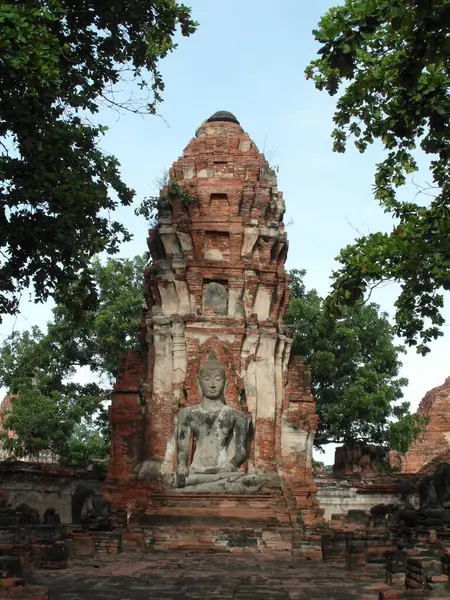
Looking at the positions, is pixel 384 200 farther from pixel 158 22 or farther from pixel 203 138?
pixel 203 138

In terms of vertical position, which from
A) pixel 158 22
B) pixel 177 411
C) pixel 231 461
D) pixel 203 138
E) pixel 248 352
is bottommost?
pixel 231 461

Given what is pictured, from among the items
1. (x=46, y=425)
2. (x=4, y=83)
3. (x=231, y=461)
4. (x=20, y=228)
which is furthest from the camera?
(x=46, y=425)

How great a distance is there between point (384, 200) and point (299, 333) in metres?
14.4

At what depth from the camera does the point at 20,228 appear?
31.5 ft

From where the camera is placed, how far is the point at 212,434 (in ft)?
48.4

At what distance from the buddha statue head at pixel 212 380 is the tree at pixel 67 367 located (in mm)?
10107

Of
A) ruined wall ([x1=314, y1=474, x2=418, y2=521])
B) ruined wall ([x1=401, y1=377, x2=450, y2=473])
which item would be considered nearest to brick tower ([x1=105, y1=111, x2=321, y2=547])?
ruined wall ([x1=314, y1=474, x2=418, y2=521])

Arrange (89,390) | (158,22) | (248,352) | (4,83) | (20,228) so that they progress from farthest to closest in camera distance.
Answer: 1. (89,390)
2. (248,352)
3. (158,22)
4. (20,228)
5. (4,83)

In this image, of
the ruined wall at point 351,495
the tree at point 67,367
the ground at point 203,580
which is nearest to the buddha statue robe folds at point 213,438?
the ground at point 203,580

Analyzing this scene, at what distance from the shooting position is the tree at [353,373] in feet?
82.8

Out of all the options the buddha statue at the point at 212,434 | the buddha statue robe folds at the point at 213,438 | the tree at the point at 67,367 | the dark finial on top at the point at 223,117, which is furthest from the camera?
the tree at the point at 67,367

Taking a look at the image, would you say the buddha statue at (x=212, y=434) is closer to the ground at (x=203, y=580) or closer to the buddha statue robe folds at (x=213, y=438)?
→ the buddha statue robe folds at (x=213, y=438)

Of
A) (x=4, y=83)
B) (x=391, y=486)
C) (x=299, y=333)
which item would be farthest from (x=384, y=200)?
(x=299, y=333)

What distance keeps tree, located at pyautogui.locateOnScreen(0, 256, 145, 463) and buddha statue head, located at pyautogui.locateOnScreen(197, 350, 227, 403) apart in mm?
10107
